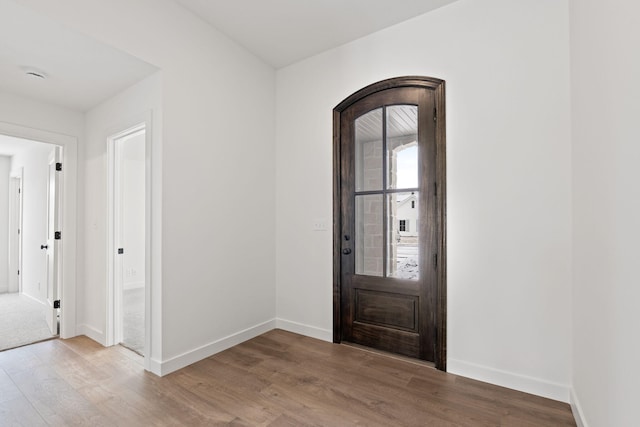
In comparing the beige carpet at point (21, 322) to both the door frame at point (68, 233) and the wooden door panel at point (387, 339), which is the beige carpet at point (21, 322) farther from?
the wooden door panel at point (387, 339)

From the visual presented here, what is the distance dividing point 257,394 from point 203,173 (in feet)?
6.06

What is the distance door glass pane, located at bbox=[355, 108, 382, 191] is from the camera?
2.90 m

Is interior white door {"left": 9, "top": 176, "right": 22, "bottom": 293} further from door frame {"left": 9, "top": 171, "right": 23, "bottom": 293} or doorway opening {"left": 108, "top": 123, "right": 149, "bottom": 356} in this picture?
doorway opening {"left": 108, "top": 123, "right": 149, "bottom": 356}

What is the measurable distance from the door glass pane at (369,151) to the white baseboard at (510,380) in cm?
162

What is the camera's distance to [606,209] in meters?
1.40

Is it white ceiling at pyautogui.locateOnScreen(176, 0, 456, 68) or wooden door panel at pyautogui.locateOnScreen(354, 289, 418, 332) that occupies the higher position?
white ceiling at pyautogui.locateOnScreen(176, 0, 456, 68)

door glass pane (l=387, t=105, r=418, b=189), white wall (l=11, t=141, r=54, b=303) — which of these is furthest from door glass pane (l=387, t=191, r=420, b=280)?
white wall (l=11, t=141, r=54, b=303)

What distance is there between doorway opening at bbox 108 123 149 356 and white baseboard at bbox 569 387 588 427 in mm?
2995

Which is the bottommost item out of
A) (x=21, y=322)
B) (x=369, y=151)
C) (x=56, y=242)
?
(x=21, y=322)

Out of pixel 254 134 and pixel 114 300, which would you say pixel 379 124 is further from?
pixel 114 300

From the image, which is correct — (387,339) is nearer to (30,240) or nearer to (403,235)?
(403,235)

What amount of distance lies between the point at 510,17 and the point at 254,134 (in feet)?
7.98

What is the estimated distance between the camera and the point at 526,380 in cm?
219

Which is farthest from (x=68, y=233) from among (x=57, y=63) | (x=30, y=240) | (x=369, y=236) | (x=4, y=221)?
(x=4, y=221)
